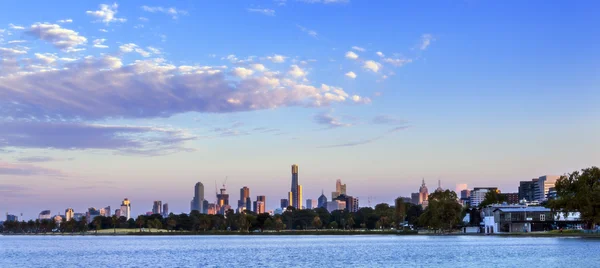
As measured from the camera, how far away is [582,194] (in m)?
122

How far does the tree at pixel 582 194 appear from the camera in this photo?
393ft

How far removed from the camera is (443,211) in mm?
180875

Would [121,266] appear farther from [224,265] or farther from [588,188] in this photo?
[588,188]

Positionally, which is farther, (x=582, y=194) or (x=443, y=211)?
(x=443, y=211)

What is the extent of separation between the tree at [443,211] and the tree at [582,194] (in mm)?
46789

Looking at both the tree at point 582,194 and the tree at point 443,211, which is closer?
the tree at point 582,194

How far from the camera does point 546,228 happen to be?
171 metres

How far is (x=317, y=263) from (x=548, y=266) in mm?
24270

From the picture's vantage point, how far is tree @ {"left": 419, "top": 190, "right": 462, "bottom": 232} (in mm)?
179750

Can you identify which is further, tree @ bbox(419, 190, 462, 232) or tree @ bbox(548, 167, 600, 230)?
tree @ bbox(419, 190, 462, 232)

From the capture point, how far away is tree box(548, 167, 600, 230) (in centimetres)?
11988

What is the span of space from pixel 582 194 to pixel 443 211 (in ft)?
200

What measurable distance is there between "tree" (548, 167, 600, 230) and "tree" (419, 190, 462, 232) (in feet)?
154

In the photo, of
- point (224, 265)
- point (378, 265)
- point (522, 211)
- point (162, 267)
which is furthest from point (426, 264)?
point (522, 211)
